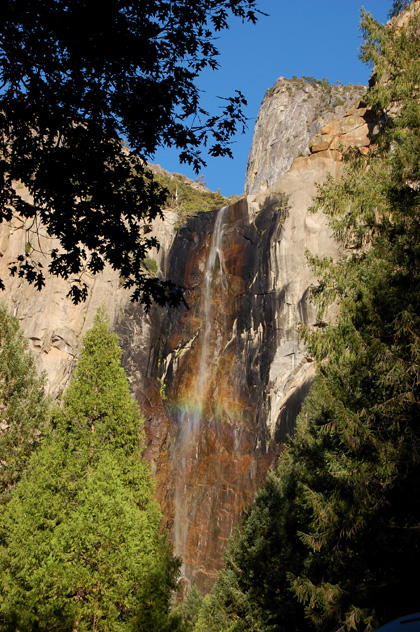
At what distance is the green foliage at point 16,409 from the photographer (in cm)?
1570

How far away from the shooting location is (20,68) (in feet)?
15.9

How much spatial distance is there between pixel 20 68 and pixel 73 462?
7.41 m

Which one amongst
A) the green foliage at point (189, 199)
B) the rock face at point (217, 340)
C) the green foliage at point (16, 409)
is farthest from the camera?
the green foliage at point (189, 199)

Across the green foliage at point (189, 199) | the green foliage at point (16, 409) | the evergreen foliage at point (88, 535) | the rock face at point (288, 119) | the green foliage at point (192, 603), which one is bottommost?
the green foliage at point (192, 603)

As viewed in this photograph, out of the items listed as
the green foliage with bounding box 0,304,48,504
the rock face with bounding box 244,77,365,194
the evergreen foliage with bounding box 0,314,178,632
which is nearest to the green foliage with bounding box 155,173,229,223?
the rock face with bounding box 244,77,365,194

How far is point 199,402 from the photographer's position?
29.0 m

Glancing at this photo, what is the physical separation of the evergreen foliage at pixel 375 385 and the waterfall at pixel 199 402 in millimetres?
15996

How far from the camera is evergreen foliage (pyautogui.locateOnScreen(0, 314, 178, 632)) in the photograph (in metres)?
8.57

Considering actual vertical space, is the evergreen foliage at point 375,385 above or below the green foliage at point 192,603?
above

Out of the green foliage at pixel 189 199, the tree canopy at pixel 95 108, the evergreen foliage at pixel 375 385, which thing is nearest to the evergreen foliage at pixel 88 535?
the evergreen foliage at pixel 375 385

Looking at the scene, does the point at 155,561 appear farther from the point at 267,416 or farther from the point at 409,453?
the point at 267,416

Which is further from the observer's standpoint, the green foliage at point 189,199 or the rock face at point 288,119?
the rock face at point 288,119

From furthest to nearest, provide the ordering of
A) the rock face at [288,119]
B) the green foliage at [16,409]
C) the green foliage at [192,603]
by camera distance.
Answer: the rock face at [288,119] → the green foliage at [192,603] → the green foliage at [16,409]

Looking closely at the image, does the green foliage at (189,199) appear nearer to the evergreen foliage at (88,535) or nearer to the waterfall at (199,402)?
the waterfall at (199,402)
